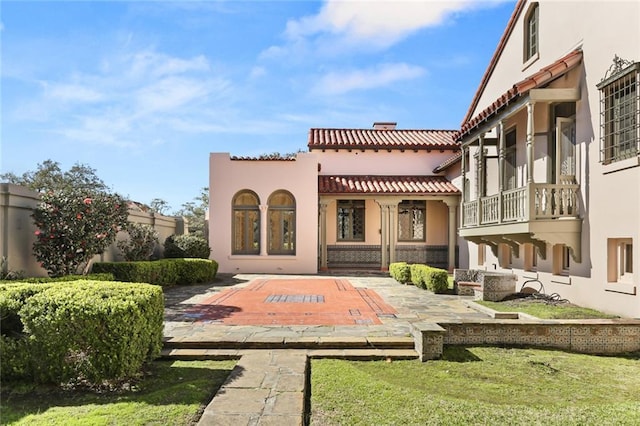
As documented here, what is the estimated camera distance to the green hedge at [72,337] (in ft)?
15.3

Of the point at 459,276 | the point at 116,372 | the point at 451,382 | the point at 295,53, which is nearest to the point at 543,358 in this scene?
the point at 451,382

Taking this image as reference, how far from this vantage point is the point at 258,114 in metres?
15.6

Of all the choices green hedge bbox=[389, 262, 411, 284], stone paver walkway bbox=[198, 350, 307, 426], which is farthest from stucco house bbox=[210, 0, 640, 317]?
stone paver walkway bbox=[198, 350, 307, 426]

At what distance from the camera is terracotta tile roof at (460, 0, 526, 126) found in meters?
12.0

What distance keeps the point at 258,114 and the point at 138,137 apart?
18.1ft

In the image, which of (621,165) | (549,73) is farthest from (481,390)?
(549,73)

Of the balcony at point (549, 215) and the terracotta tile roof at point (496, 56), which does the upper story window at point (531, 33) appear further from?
the balcony at point (549, 215)

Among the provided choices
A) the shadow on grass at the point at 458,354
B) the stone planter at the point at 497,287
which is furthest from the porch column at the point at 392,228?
the shadow on grass at the point at 458,354

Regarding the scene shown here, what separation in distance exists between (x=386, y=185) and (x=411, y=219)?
7.11ft

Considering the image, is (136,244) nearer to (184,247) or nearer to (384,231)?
(184,247)

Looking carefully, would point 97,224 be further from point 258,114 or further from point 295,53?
point 258,114

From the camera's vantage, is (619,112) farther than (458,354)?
Yes

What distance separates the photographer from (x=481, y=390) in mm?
4895

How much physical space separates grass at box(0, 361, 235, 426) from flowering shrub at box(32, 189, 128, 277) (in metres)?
4.92
